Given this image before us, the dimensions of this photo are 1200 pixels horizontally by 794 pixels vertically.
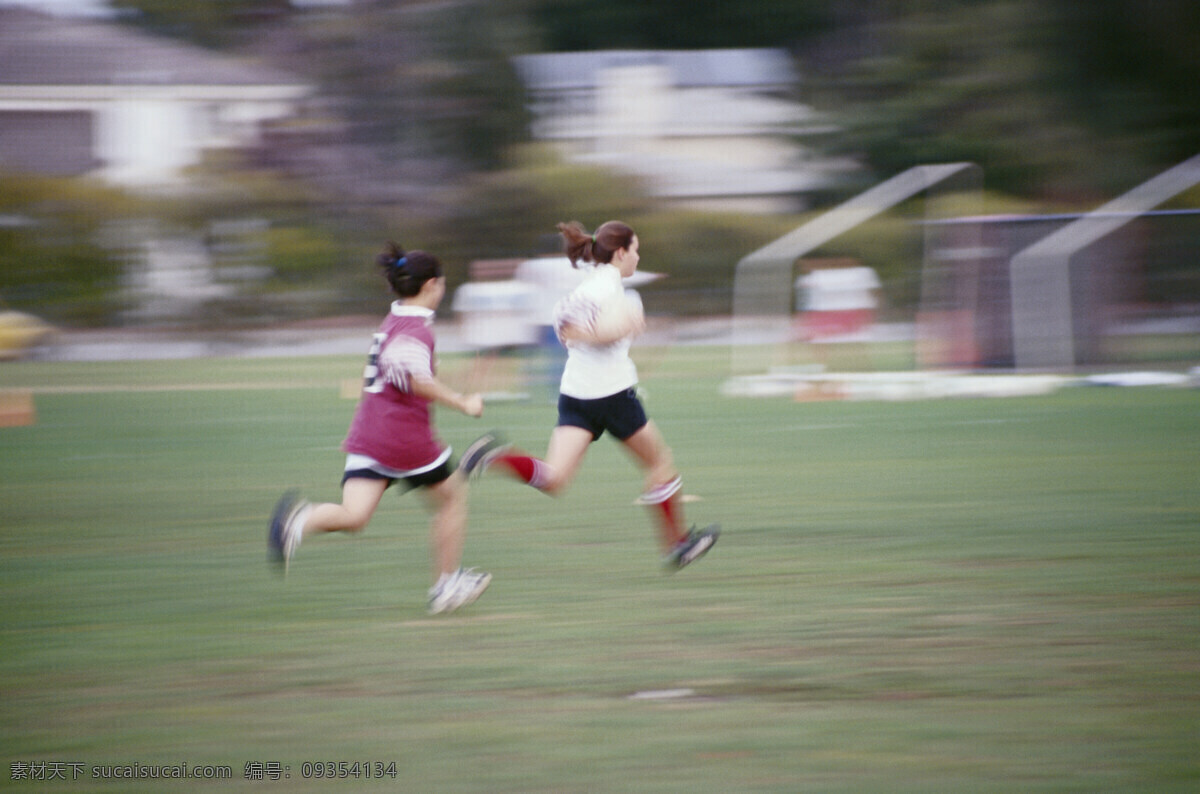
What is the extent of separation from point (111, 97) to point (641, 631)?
1517 inches

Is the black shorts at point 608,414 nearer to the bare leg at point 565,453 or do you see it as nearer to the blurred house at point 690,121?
the bare leg at point 565,453

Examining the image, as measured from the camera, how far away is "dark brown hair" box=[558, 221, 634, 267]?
7.04 meters

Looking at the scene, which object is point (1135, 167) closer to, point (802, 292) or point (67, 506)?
point (802, 292)

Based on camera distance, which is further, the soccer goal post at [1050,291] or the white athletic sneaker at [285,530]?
the soccer goal post at [1050,291]

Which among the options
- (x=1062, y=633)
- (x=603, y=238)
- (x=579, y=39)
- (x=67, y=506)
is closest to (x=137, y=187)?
(x=579, y=39)

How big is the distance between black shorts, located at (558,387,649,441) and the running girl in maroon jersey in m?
0.89

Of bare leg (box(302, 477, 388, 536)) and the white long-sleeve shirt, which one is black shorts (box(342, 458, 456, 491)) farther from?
the white long-sleeve shirt

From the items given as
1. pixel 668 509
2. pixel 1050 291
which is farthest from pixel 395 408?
pixel 1050 291

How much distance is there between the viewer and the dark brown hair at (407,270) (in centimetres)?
617

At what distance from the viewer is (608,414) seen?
701 cm

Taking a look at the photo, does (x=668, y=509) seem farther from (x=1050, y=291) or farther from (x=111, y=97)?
(x=111, y=97)

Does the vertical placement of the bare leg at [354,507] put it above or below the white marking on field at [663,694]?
above

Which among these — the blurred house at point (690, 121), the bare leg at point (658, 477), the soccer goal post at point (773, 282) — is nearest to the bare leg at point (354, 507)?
the bare leg at point (658, 477)

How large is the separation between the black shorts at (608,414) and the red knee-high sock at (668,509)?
0.30 meters
